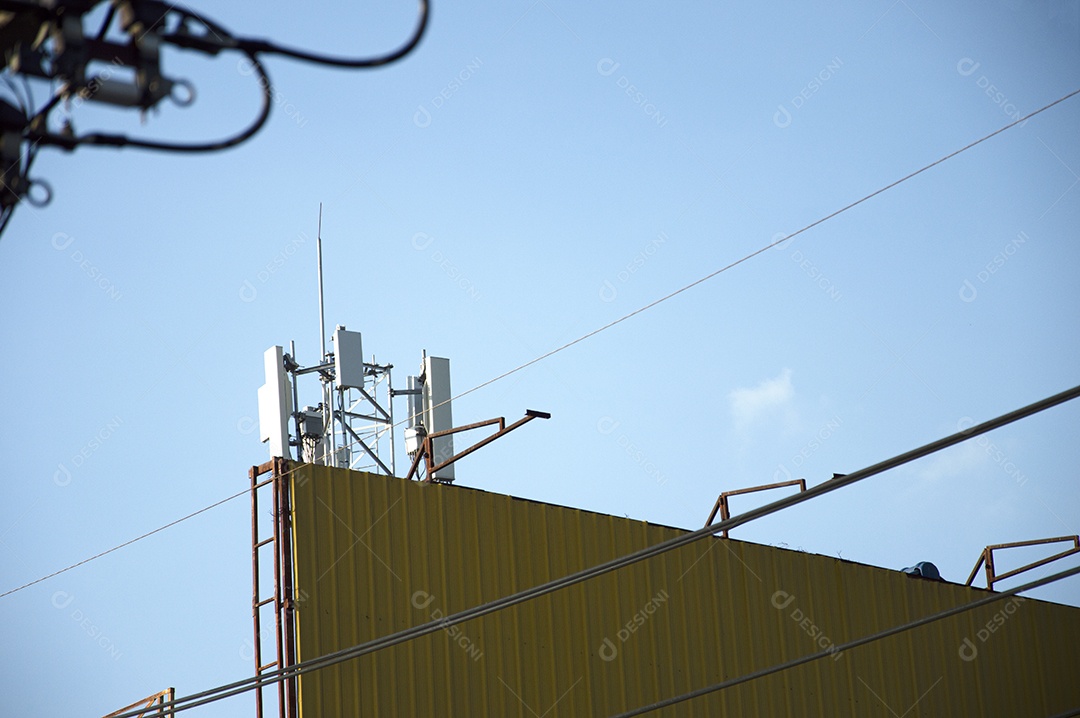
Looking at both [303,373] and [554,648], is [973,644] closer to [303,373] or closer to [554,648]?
[554,648]

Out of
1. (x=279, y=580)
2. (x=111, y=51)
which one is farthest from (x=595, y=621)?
(x=111, y=51)

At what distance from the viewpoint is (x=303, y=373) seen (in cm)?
1848

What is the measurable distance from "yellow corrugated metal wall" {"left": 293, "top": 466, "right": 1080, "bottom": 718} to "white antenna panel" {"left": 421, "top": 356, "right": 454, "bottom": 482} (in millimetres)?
3051

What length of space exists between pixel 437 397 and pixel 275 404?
2340mm

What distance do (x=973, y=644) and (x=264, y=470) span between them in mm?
10418

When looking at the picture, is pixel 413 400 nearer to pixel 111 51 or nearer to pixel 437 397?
pixel 437 397

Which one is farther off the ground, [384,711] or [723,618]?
[723,618]

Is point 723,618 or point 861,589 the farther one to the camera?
point 861,589

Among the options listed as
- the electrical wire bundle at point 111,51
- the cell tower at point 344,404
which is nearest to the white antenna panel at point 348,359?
the cell tower at point 344,404

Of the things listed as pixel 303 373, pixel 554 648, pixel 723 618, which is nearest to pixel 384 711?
pixel 554 648

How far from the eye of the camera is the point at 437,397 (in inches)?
723

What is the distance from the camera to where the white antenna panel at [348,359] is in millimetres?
18734

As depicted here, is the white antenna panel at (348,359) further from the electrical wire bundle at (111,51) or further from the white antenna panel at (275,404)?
the electrical wire bundle at (111,51)

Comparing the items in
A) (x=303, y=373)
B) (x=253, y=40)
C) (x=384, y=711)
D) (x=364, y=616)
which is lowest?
(x=384, y=711)
